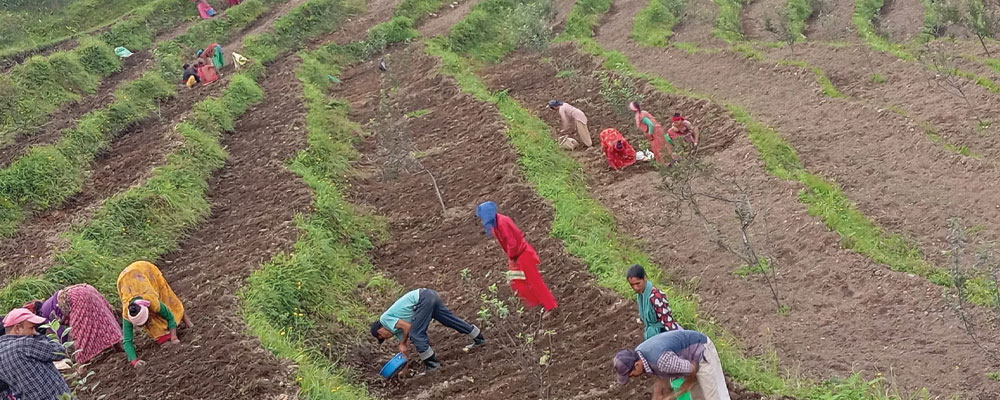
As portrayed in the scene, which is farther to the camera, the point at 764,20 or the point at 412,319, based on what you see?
the point at 764,20

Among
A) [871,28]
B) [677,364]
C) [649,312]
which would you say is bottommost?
[871,28]

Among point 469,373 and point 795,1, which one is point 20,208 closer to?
point 469,373

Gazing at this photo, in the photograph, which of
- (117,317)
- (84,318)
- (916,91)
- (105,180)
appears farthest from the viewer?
(916,91)

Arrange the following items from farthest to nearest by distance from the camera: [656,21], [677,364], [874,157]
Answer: [656,21]
[874,157]
[677,364]

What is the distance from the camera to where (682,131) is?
1155cm

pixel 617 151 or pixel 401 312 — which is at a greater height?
pixel 401 312

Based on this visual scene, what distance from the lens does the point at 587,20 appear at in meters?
23.0

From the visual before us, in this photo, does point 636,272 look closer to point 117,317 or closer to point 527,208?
Result: point 527,208

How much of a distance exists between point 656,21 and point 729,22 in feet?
6.20

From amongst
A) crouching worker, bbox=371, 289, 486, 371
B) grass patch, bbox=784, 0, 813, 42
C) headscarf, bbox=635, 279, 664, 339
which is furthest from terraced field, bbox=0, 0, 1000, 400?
grass patch, bbox=784, 0, 813, 42

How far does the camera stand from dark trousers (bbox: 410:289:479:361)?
7.27 meters

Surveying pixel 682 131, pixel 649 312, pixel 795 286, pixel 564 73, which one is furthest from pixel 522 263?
pixel 564 73

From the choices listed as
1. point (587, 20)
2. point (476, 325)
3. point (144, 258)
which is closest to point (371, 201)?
point (144, 258)

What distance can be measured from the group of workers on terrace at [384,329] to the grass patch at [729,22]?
1370cm
